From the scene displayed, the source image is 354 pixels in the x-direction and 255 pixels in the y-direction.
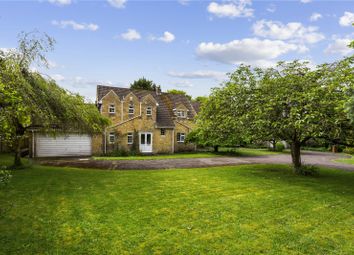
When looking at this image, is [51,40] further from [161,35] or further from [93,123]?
[161,35]

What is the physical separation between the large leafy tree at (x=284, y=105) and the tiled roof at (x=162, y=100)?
15441 millimetres

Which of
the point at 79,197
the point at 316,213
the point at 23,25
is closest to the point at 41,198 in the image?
the point at 79,197

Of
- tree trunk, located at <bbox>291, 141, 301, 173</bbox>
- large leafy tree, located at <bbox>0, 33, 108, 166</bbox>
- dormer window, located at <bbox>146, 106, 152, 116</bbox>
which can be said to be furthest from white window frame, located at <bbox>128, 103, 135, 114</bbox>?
tree trunk, located at <bbox>291, 141, 301, 173</bbox>

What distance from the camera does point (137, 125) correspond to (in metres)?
29.0

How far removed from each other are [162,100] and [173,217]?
2866cm

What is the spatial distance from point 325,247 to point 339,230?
4.52ft

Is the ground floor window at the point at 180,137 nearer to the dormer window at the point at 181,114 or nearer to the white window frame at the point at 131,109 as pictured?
the dormer window at the point at 181,114

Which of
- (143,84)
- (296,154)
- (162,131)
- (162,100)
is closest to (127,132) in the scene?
(162,131)

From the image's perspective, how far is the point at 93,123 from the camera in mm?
16422

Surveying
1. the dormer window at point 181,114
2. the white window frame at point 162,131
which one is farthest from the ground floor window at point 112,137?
the dormer window at point 181,114

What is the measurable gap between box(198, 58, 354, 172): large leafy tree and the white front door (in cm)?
1401

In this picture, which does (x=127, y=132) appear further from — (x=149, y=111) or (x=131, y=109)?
(x=149, y=111)

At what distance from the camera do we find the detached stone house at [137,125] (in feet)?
90.9

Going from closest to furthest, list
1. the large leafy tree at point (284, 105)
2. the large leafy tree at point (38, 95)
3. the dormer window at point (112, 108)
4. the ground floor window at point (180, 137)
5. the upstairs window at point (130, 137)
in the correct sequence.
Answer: the large leafy tree at point (284, 105), the large leafy tree at point (38, 95), the dormer window at point (112, 108), the upstairs window at point (130, 137), the ground floor window at point (180, 137)
